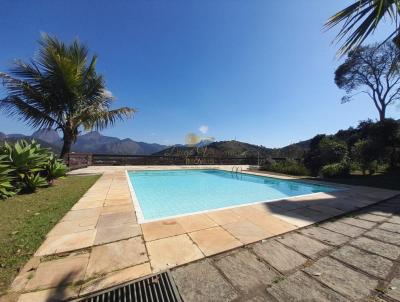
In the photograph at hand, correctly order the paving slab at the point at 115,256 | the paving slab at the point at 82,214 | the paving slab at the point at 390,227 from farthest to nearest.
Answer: the paving slab at the point at 82,214, the paving slab at the point at 390,227, the paving slab at the point at 115,256

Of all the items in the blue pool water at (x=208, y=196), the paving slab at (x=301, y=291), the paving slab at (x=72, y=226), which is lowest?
the blue pool water at (x=208, y=196)

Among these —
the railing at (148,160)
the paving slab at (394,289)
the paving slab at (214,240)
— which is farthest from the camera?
the railing at (148,160)

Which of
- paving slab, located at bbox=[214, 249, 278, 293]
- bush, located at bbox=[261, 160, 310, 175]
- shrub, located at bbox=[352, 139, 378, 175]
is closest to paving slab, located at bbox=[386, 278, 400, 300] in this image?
paving slab, located at bbox=[214, 249, 278, 293]

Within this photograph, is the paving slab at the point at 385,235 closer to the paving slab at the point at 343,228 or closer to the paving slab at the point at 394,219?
the paving slab at the point at 343,228

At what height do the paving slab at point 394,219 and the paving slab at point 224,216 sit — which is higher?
the paving slab at point 394,219

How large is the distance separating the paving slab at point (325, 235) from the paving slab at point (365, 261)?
0.62 feet

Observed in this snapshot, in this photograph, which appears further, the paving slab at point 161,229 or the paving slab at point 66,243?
the paving slab at point 161,229

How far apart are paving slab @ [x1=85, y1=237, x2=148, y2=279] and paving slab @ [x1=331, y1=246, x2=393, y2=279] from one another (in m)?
2.31

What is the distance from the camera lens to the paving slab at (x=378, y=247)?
2.33m

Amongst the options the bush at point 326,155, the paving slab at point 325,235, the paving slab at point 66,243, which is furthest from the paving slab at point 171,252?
the bush at point 326,155

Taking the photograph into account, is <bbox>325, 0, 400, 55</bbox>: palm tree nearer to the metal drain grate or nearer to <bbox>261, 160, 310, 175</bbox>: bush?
the metal drain grate

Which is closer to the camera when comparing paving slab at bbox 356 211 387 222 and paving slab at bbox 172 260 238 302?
→ paving slab at bbox 172 260 238 302

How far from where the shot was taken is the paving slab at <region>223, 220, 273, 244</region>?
2.72 meters

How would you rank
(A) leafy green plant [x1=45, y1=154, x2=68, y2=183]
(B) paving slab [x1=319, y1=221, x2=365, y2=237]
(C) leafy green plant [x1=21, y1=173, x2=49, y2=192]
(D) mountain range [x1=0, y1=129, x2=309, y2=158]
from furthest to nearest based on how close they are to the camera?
(D) mountain range [x1=0, y1=129, x2=309, y2=158]
(A) leafy green plant [x1=45, y1=154, x2=68, y2=183]
(C) leafy green plant [x1=21, y1=173, x2=49, y2=192]
(B) paving slab [x1=319, y1=221, x2=365, y2=237]
